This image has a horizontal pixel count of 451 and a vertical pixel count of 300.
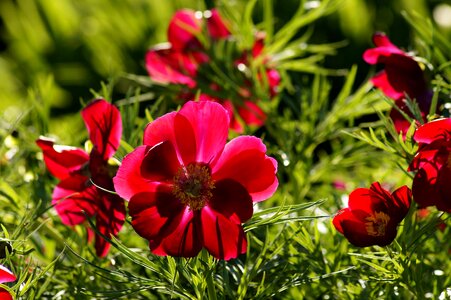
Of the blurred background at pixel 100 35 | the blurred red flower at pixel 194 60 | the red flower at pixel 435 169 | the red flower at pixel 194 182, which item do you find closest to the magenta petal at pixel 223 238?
the red flower at pixel 194 182

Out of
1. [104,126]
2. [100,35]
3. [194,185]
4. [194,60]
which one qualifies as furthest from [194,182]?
[100,35]

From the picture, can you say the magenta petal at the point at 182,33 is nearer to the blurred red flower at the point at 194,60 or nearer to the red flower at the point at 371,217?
the blurred red flower at the point at 194,60

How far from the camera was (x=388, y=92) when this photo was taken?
606mm

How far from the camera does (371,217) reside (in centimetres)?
48

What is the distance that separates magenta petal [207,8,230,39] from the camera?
0.87 m

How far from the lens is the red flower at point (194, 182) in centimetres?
47

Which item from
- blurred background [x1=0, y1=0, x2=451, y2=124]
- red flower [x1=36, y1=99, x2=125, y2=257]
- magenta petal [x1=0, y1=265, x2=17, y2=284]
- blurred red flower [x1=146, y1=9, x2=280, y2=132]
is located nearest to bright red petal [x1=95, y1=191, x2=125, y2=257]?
red flower [x1=36, y1=99, x2=125, y2=257]

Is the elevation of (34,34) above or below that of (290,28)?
below

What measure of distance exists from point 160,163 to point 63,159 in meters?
0.15

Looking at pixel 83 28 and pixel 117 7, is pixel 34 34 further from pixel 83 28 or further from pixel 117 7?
pixel 117 7

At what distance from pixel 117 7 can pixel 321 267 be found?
2410 mm

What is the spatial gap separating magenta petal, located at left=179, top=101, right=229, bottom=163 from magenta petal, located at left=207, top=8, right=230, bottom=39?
1.27 feet

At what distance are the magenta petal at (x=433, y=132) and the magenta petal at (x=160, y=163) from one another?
0.45ft

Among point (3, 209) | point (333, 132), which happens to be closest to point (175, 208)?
point (3, 209)
